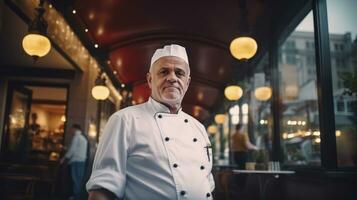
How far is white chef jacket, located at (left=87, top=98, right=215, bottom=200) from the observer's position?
1.38 m

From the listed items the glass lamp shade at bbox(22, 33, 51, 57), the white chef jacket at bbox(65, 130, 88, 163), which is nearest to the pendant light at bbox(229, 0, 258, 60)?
the glass lamp shade at bbox(22, 33, 51, 57)

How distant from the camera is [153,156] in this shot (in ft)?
4.74

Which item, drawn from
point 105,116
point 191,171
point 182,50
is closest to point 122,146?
point 191,171

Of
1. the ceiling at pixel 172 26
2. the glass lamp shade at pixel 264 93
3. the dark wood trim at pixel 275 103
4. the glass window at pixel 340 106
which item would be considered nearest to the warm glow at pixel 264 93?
the glass lamp shade at pixel 264 93

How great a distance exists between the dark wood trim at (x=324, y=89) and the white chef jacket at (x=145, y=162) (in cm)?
257

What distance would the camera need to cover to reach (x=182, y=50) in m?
1.74

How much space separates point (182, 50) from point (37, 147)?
34.5 ft

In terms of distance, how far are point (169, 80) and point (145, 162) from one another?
41 cm

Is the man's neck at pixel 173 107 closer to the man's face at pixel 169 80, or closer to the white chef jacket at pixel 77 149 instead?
the man's face at pixel 169 80

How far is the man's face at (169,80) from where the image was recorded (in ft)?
5.33

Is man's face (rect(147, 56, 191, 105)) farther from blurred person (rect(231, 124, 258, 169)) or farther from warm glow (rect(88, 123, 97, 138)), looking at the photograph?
warm glow (rect(88, 123, 97, 138))

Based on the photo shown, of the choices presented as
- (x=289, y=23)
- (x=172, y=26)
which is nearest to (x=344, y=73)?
(x=289, y=23)

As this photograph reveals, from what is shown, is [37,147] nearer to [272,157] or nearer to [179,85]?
[272,157]

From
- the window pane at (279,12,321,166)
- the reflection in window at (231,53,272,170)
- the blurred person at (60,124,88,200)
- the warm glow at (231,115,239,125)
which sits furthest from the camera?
the warm glow at (231,115,239,125)
